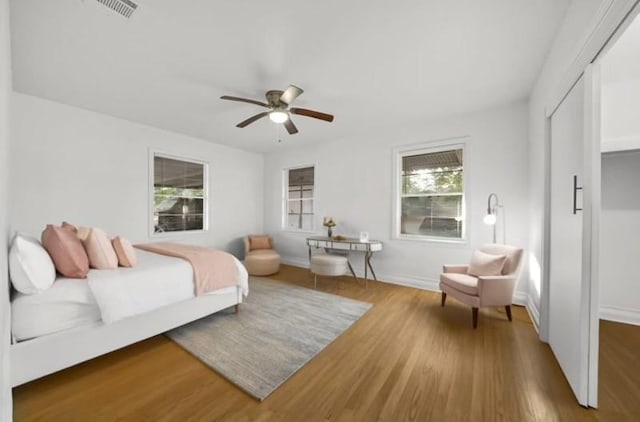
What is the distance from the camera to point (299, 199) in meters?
5.46

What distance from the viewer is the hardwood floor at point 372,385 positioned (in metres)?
1.48

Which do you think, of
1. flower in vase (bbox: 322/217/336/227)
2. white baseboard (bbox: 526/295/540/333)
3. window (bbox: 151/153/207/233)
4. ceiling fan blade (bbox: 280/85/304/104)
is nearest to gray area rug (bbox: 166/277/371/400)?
flower in vase (bbox: 322/217/336/227)

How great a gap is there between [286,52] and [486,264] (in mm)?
3067

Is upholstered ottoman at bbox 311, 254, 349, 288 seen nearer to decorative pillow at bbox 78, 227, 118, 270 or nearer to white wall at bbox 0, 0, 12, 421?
decorative pillow at bbox 78, 227, 118, 270

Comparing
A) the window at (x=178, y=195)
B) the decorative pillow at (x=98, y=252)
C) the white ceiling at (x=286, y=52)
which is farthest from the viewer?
the window at (x=178, y=195)

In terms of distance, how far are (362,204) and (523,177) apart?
7.49 feet

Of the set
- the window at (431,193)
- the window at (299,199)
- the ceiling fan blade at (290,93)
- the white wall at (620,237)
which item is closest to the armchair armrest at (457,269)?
the window at (431,193)

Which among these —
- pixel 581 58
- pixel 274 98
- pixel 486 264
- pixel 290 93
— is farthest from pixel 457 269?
pixel 274 98

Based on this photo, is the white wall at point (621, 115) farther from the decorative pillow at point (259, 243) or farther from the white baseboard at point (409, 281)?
the decorative pillow at point (259, 243)

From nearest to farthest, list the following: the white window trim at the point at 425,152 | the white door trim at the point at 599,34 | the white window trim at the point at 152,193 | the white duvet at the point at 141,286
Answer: the white door trim at the point at 599,34
the white duvet at the point at 141,286
the white window trim at the point at 425,152
the white window trim at the point at 152,193

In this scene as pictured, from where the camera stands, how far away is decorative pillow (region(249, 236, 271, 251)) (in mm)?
4992

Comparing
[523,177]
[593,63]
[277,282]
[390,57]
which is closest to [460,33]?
[390,57]

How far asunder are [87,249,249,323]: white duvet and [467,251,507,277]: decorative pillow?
9.78ft

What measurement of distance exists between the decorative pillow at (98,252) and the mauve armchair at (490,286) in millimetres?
3494
